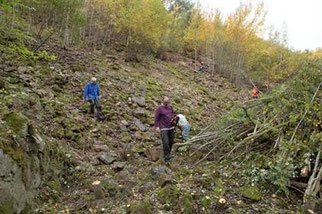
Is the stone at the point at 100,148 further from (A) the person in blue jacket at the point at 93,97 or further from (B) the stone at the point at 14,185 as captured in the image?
(B) the stone at the point at 14,185

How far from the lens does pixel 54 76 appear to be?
9.25 m

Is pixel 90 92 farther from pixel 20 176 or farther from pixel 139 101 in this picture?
pixel 20 176

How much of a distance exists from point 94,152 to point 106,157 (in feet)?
1.54

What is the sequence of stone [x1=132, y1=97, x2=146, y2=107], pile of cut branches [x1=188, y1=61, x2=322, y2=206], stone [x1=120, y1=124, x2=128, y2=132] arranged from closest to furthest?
pile of cut branches [x1=188, y1=61, x2=322, y2=206], stone [x1=120, y1=124, x2=128, y2=132], stone [x1=132, y1=97, x2=146, y2=107]

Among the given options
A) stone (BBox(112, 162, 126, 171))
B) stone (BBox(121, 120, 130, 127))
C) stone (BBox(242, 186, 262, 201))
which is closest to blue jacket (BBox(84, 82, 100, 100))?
stone (BBox(121, 120, 130, 127))

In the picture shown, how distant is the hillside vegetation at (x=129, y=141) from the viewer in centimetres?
400

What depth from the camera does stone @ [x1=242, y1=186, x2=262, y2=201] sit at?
4.07 meters

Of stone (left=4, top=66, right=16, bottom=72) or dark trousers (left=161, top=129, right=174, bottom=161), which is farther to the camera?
stone (left=4, top=66, right=16, bottom=72)

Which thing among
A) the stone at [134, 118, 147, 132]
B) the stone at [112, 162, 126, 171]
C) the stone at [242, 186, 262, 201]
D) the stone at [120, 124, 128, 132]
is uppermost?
the stone at [242, 186, 262, 201]

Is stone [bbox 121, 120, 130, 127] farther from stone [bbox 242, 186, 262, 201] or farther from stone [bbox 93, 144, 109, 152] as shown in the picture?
stone [bbox 242, 186, 262, 201]

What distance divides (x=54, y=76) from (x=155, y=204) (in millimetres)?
6631

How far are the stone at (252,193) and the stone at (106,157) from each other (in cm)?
298

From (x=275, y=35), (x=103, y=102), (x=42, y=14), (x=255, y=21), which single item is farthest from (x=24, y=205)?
(x=275, y=35)

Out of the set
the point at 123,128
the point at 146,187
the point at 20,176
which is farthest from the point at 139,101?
the point at 20,176
